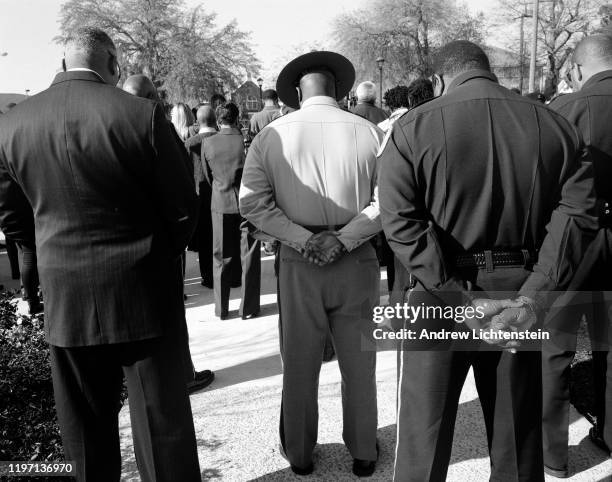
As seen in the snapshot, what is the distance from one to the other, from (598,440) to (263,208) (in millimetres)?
2285

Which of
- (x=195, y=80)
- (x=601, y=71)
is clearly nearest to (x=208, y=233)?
(x=601, y=71)

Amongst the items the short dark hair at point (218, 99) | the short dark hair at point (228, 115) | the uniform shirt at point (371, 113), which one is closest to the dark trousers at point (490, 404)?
the short dark hair at point (228, 115)

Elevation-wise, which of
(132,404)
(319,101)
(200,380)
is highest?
(319,101)

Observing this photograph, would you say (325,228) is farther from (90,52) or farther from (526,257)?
(90,52)

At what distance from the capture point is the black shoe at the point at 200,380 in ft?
13.3

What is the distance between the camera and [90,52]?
2264 mm

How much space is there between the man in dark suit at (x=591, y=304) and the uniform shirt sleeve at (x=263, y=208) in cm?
140

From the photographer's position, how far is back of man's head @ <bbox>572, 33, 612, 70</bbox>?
3047mm

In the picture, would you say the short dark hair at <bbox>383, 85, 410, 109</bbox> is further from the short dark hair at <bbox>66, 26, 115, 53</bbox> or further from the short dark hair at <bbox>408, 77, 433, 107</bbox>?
the short dark hair at <bbox>66, 26, 115, 53</bbox>

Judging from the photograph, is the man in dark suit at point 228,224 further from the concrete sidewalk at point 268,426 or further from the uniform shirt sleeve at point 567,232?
the uniform shirt sleeve at point 567,232

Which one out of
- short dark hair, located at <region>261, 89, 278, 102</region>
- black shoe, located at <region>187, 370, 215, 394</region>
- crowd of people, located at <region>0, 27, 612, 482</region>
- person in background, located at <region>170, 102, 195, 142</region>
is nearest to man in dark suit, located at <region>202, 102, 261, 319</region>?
person in background, located at <region>170, 102, 195, 142</region>

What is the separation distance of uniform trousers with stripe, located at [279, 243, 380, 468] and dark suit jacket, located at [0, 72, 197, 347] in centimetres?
76

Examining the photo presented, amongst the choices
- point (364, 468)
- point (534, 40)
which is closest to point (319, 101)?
point (364, 468)

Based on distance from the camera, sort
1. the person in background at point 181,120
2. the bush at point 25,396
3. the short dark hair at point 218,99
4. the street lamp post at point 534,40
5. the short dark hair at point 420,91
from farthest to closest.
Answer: the street lamp post at point 534,40, the short dark hair at point 218,99, the person in background at point 181,120, the short dark hair at point 420,91, the bush at point 25,396
